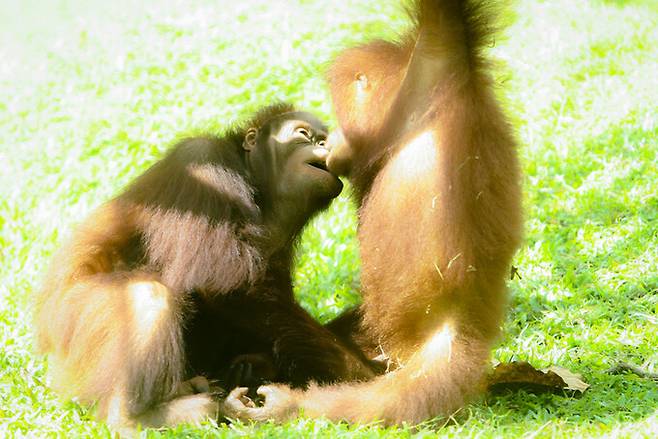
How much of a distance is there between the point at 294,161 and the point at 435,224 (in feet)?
3.24

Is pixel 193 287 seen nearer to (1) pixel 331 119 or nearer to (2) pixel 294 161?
(2) pixel 294 161

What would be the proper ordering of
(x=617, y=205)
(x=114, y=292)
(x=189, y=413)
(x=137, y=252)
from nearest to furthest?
(x=189, y=413) → (x=114, y=292) → (x=137, y=252) → (x=617, y=205)

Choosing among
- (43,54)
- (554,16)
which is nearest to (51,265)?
(43,54)

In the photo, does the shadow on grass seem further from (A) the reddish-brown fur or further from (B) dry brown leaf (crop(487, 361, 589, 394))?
(A) the reddish-brown fur

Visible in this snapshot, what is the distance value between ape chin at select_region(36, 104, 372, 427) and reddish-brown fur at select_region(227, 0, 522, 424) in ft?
1.17

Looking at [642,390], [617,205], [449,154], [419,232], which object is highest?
[449,154]

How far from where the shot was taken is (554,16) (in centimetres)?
1028

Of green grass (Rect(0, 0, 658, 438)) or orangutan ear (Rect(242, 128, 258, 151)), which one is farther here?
orangutan ear (Rect(242, 128, 258, 151))

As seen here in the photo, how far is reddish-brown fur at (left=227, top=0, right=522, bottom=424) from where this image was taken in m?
3.98

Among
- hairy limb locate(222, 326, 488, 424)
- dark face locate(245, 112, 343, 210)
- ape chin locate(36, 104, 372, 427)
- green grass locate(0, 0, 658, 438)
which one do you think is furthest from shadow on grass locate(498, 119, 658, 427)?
dark face locate(245, 112, 343, 210)

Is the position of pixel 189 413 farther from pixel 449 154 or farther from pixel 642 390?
pixel 642 390

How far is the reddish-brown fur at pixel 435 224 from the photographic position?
398cm

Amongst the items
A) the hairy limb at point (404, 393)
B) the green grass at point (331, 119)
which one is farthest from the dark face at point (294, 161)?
the hairy limb at point (404, 393)

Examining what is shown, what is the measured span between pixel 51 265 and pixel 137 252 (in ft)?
1.73
